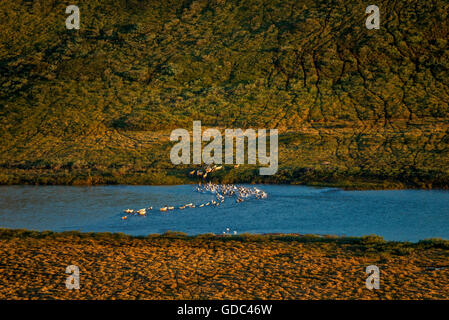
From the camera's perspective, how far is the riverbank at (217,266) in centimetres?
1623

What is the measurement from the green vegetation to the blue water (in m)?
3.34

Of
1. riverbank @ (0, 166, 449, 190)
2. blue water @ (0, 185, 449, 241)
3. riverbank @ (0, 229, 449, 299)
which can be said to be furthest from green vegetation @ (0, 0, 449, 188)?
riverbank @ (0, 229, 449, 299)

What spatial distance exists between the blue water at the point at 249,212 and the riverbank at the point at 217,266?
213cm

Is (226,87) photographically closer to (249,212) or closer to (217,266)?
(249,212)

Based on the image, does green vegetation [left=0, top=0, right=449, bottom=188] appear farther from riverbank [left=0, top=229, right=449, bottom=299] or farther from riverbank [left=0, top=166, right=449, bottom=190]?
riverbank [left=0, top=229, right=449, bottom=299]

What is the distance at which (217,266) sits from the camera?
62.1ft

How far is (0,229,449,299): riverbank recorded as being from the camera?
53.3 feet

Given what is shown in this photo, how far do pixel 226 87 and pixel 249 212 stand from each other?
29.5 m

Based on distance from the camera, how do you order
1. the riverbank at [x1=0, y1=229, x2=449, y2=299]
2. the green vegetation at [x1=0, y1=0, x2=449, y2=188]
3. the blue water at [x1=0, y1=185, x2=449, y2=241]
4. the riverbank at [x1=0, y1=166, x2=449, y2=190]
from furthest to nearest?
the green vegetation at [x1=0, y1=0, x2=449, y2=188]
the riverbank at [x1=0, y1=166, x2=449, y2=190]
the blue water at [x1=0, y1=185, x2=449, y2=241]
the riverbank at [x1=0, y1=229, x2=449, y2=299]

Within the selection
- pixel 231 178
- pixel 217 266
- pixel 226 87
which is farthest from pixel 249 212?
pixel 226 87

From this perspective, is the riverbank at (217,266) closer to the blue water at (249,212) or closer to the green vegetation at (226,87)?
the blue water at (249,212)

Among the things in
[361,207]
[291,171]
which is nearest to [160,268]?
[361,207]
